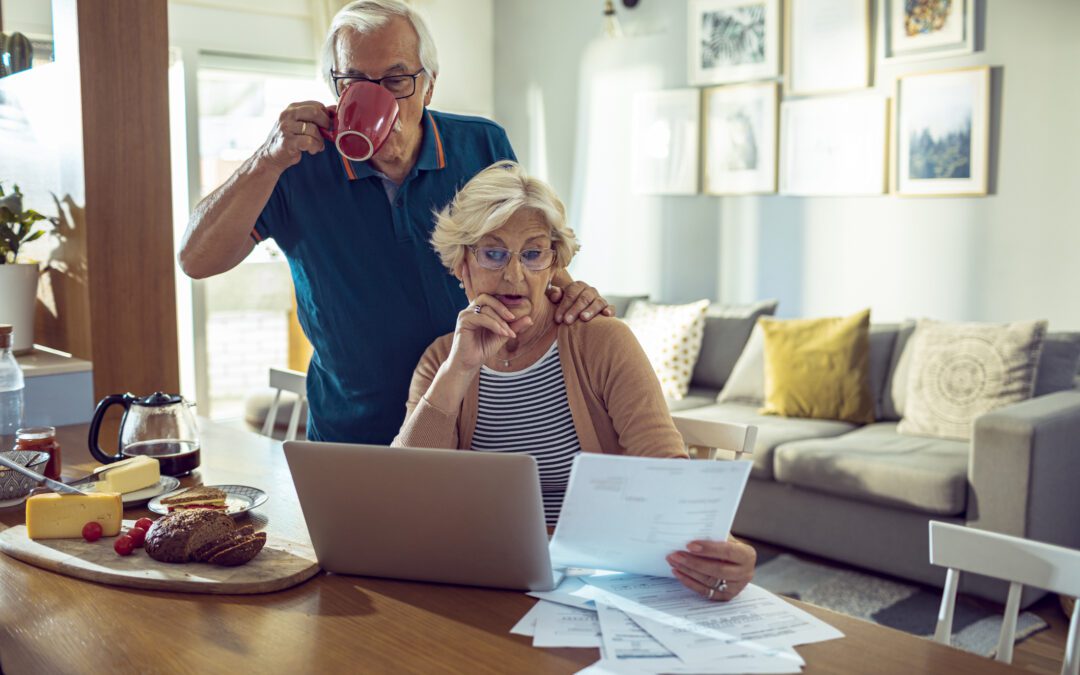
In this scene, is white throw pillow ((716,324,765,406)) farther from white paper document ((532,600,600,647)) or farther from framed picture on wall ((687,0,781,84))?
white paper document ((532,600,600,647))

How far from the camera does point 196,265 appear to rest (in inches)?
69.7

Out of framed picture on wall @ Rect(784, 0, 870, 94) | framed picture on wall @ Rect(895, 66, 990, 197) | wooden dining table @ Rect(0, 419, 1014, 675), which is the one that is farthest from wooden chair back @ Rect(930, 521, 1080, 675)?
framed picture on wall @ Rect(784, 0, 870, 94)

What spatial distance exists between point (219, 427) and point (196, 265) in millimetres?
567

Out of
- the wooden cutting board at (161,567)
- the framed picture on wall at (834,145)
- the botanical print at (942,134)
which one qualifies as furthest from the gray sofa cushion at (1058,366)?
the wooden cutting board at (161,567)

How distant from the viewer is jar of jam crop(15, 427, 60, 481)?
66.9 inches

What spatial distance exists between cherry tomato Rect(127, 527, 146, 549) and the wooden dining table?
0.33 feet

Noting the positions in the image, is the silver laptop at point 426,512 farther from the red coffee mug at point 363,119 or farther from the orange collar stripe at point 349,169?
the orange collar stripe at point 349,169

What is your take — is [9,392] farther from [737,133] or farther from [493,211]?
[737,133]

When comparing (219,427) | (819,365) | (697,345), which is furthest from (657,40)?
(219,427)

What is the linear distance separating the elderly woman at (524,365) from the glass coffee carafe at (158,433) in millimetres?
448

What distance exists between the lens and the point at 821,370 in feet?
13.4

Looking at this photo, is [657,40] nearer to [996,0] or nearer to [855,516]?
[996,0]

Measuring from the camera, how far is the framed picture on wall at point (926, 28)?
4055 millimetres

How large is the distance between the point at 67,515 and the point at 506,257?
75 cm
